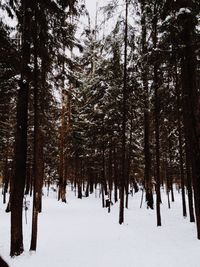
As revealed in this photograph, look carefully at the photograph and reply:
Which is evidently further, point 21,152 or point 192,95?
point 21,152

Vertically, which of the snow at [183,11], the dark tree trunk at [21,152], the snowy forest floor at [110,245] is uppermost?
the snow at [183,11]

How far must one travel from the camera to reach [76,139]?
34.3 meters

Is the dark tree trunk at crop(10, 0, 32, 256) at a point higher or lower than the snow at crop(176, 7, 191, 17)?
lower

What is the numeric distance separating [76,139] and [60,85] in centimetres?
2328

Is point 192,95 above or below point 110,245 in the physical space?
above

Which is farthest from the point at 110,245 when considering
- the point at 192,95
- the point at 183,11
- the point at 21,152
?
the point at 183,11

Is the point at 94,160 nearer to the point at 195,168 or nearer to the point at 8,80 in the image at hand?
the point at 8,80

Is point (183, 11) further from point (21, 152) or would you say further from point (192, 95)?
point (21, 152)

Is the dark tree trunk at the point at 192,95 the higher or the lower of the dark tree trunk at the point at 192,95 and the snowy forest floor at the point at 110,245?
the higher

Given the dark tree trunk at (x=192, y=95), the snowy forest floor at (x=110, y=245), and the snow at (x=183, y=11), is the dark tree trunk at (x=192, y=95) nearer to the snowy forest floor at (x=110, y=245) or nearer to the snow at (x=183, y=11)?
the snow at (x=183, y=11)

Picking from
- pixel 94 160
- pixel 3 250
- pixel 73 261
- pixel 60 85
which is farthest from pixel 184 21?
pixel 94 160

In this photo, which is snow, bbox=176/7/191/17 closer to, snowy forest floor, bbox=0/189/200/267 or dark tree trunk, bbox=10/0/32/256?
dark tree trunk, bbox=10/0/32/256

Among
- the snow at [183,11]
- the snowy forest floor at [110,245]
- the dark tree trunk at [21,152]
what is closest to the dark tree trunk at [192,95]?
the snow at [183,11]

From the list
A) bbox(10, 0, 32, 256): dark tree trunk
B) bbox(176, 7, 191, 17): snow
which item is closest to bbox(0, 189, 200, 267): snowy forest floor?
bbox(10, 0, 32, 256): dark tree trunk
